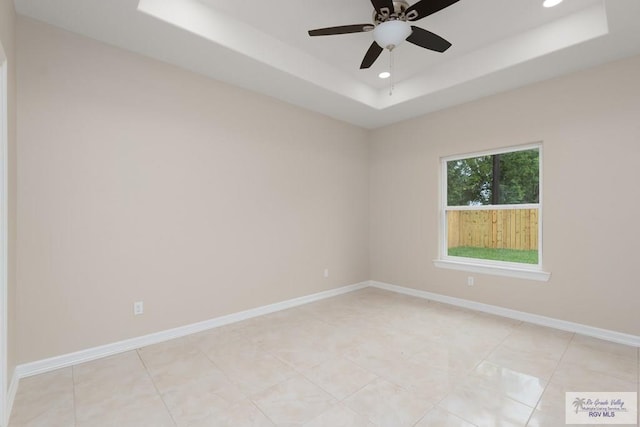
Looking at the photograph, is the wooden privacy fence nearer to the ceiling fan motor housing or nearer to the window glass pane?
the window glass pane

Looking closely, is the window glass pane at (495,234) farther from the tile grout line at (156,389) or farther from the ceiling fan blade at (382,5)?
the tile grout line at (156,389)

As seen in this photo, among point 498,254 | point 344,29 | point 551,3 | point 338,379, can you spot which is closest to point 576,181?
point 498,254

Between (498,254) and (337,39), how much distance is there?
3.20 meters

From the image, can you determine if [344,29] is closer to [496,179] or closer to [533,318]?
[496,179]

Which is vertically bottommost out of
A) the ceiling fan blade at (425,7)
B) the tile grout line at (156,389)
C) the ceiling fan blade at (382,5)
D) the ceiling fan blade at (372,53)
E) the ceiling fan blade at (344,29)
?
the tile grout line at (156,389)

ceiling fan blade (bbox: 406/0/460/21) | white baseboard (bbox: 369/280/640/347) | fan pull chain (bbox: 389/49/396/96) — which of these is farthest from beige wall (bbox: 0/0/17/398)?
white baseboard (bbox: 369/280/640/347)

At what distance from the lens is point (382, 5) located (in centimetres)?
212

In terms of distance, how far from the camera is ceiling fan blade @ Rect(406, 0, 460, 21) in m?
2.04

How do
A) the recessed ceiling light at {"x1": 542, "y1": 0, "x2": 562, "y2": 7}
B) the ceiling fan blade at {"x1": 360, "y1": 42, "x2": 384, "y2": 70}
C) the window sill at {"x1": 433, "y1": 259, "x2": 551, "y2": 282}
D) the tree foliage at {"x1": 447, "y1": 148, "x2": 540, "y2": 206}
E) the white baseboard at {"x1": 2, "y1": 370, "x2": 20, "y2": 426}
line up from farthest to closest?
the tree foliage at {"x1": 447, "y1": 148, "x2": 540, "y2": 206}, the window sill at {"x1": 433, "y1": 259, "x2": 551, "y2": 282}, the ceiling fan blade at {"x1": 360, "y1": 42, "x2": 384, "y2": 70}, the recessed ceiling light at {"x1": 542, "y1": 0, "x2": 562, "y2": 7}, the white baseboard at {"x1": 2, "y1": 370, "x2": 20, "y2": 426}

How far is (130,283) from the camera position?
108 inches

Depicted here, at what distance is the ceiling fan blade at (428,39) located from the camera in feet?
7.63

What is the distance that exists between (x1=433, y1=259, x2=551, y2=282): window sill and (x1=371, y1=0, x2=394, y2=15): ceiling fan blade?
308 cm

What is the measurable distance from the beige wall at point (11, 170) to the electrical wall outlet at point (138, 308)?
78cm

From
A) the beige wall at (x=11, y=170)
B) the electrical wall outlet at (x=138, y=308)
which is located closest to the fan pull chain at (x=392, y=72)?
the beige wall at (x=11, y=170)
